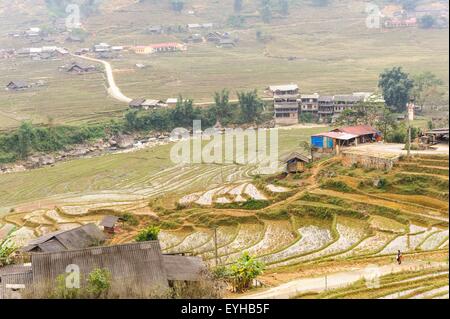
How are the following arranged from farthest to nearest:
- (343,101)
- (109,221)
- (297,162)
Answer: (343,101) < (297,162) < (109,221)

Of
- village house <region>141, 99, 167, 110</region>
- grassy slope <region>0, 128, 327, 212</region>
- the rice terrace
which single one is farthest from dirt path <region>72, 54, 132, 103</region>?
grassy slope <region>0, 128, 327, 212</region>

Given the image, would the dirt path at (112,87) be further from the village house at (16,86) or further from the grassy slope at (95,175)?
the grassy slope at (95,175)

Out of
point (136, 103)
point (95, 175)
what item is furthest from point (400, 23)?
point (95, 175)

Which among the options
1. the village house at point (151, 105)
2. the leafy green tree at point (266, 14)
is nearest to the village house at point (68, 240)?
the village house at point (151, 105)

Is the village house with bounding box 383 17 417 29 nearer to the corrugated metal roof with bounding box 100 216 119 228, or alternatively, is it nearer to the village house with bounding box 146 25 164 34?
the village house with bounding box 146 25 164 34

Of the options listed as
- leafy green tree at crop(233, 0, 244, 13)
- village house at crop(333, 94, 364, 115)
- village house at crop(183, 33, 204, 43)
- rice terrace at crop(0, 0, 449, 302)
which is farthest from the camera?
Result: leafy green tree at crop(233, 0, 244, 13)

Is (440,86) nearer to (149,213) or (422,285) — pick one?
(149,213)

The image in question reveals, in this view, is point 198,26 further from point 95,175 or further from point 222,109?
point 95,175
